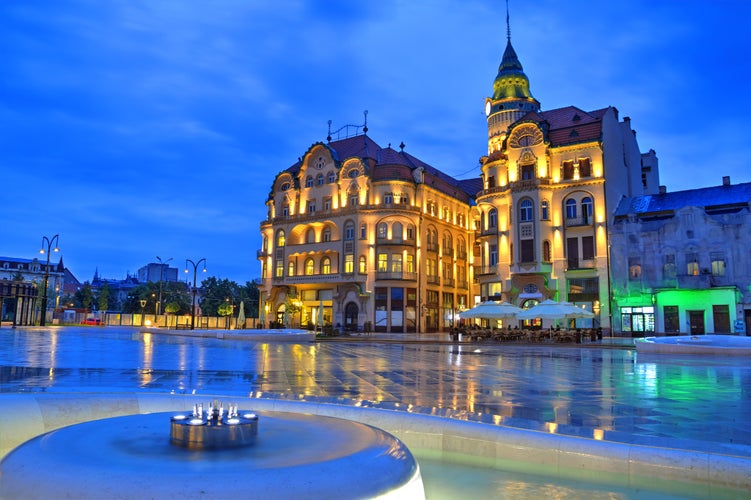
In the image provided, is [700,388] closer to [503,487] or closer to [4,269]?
[503,487]

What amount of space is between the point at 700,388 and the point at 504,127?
55.0m

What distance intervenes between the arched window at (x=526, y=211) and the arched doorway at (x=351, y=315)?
1980 cm

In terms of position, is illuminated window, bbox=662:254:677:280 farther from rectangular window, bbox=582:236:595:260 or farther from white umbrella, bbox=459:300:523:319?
white umbrella, bbox=459:300:523:319

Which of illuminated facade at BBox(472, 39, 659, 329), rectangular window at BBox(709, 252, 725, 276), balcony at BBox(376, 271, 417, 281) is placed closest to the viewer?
rectangular window at BBox(709, 252, 725, 276)

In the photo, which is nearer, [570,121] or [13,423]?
[13,423]

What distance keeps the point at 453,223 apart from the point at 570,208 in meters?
20.0

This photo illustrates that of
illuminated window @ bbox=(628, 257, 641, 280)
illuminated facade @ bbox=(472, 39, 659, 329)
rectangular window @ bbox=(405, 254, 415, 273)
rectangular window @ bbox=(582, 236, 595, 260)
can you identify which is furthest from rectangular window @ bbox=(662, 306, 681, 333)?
rectangular window @ bbox=(405, 254, 415, 273)

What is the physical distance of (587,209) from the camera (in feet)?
156

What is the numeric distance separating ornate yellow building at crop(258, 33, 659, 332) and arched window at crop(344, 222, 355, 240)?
6.2 inches

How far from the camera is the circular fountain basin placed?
314 centimetres

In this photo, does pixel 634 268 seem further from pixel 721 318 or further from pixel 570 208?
pixel 570 208

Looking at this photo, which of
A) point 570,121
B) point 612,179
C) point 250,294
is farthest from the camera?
point 250,294

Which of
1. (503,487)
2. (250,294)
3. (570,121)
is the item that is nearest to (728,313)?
(570,121)

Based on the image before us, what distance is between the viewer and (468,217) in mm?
71125
